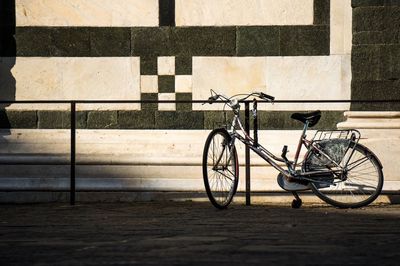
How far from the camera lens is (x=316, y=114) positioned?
10.0 metres

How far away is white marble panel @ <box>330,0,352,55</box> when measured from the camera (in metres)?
11.0

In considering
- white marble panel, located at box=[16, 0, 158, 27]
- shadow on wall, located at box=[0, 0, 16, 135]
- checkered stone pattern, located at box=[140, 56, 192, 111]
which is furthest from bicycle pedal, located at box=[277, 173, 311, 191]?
shadow on wall, located at box=[0, 0, 16, 135]

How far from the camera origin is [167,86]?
11.1m

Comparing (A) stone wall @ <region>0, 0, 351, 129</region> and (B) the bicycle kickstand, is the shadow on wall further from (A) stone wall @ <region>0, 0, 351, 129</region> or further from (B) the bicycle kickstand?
(B) the bicycle kickstand

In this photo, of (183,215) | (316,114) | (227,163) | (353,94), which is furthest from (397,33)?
(183,215)

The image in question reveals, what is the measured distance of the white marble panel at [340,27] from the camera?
11.0 metres

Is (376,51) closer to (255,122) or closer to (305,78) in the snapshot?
(305,78)

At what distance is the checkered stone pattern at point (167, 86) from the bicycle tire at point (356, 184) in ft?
5.46

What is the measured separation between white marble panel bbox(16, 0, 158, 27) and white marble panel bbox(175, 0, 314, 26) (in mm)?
318

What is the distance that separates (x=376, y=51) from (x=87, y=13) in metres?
2.78

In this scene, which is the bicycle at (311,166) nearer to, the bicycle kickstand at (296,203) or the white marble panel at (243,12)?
the bicycle kickstand at (296,203)

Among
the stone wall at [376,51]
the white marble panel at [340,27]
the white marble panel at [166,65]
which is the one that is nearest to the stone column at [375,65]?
the stone wall at [376,51]

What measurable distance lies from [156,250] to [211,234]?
3.04ft

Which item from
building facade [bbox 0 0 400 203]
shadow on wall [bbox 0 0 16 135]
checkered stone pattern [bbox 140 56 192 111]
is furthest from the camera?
shadow on wall [bbox 0 0 16 135]
